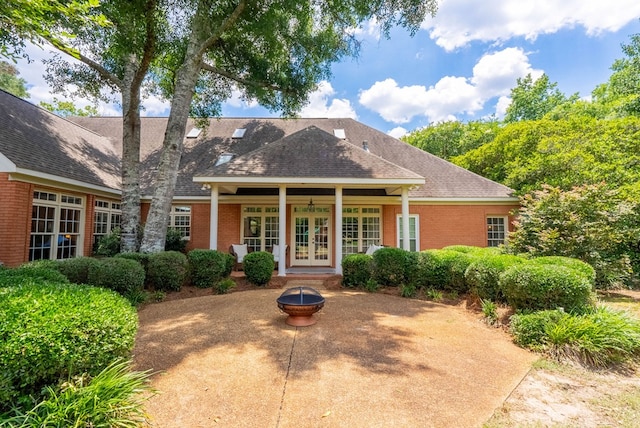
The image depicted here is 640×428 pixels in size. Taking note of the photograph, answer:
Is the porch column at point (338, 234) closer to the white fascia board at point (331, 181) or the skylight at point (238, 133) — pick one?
the white fascia board at point (331, 181)

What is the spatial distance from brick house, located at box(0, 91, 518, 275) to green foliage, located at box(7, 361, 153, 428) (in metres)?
7.06

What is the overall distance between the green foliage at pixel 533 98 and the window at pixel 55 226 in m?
34.2

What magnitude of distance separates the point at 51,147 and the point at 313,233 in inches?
404

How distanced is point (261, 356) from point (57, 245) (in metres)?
9.76

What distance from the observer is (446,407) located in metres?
3.03

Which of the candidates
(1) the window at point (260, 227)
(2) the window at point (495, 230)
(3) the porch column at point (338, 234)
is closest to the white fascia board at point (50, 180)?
(1) the window at point (260, 227)

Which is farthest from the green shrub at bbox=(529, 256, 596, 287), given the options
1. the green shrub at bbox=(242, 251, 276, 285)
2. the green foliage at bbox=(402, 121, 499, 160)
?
the green foliage at bbox=(402, 121, 499, 160)

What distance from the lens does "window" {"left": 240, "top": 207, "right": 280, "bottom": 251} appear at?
509 inches

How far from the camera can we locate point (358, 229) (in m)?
13.0

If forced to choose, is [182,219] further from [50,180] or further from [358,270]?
[358,270]

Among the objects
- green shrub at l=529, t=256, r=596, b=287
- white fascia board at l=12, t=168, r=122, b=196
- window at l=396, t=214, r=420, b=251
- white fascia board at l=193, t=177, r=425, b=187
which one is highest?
white fascia board at l=193, t=177, r=425, b=187

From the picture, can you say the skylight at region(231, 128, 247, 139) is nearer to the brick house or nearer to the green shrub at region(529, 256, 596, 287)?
the brick house

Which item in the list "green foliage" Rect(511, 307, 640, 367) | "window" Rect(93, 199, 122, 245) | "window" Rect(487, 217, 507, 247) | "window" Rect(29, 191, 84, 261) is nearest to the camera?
"green foliage" Rect(511, 307, 640, 367)

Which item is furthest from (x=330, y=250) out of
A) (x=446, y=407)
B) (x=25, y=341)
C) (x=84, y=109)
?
(x=84, y=109)
